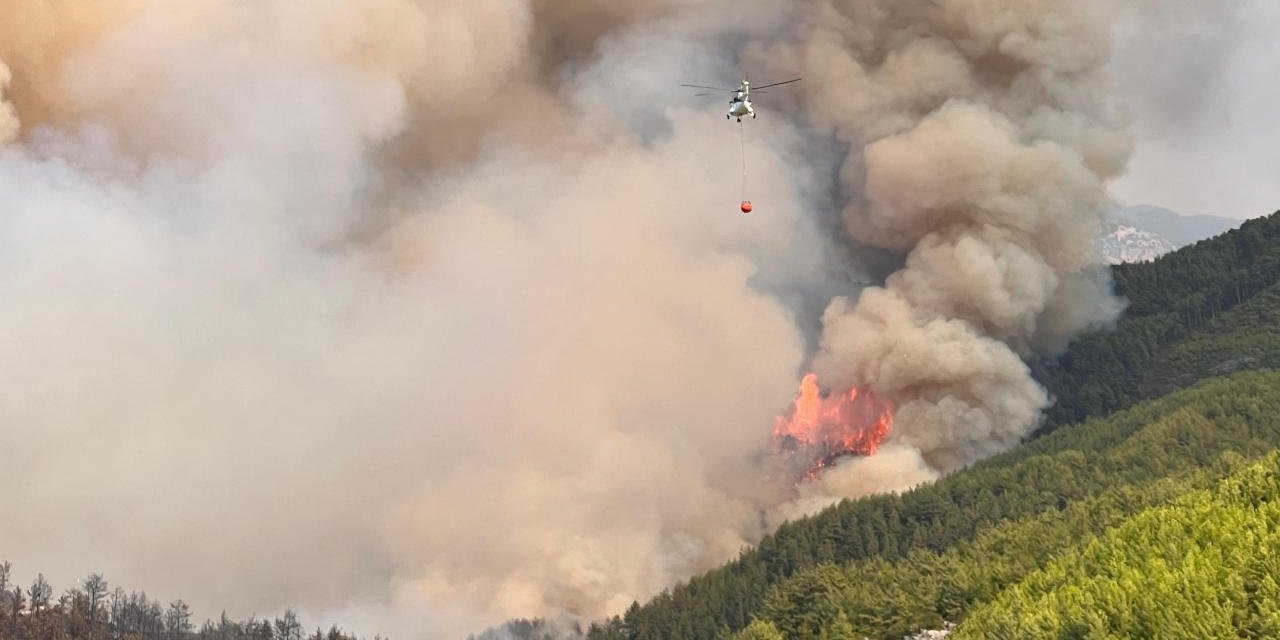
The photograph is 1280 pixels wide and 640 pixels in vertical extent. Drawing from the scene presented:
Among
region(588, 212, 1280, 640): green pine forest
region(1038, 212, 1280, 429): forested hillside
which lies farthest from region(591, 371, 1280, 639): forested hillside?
region(1038, 212, 1280, 429): forested hillside

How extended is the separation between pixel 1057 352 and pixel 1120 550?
120900mm

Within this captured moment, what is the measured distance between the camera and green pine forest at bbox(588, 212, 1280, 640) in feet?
133

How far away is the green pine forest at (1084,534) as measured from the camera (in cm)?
4066

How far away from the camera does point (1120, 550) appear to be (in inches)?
2088

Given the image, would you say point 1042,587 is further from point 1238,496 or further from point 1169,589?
point 1169,589

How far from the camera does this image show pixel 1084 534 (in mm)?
80688

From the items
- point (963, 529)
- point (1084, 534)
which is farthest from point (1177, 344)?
point (1084, 534)

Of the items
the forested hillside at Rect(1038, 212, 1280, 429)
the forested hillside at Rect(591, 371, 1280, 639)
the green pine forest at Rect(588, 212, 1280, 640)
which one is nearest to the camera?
the green pine forest at Rect(588, 212, 1280, 640)

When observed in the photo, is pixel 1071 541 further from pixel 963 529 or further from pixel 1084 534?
pixel 963 529

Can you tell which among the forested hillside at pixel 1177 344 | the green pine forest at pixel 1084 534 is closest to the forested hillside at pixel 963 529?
the green pine forest at pixel 1084 534

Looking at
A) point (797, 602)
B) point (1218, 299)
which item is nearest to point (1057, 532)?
point (797, 602)

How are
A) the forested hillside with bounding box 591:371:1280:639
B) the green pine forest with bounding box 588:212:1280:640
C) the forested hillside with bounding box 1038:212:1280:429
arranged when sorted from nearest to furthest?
the green pine forest with bounding box 588:212:1280:640 → the forested hillside with bounding box 591:371:1280:639 → the forested hillside with bounding box 1038:212:1280:429

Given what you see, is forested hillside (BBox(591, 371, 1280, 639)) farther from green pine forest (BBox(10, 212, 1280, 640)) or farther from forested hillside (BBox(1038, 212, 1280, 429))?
forested hillside (BBox(1038, 212, 1280, 429))

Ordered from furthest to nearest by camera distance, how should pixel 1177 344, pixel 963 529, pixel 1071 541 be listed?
pixel 1177 344, pixel 963 529, pixel 1071 541
